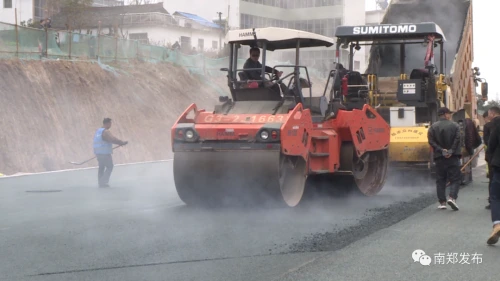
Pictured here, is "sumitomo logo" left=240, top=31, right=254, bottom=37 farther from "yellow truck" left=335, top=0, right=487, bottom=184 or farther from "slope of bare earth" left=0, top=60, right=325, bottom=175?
"slope of bare earth" left=0, top=60, right=325, bottom=175

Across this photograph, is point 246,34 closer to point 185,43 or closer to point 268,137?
point 268,137

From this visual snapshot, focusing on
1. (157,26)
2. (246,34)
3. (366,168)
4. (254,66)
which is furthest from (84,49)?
(246,34)

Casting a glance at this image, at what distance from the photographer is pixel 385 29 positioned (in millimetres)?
13828

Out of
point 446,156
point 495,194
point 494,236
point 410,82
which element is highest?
point 410,82

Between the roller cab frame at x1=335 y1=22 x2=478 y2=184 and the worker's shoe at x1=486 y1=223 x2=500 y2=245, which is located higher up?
the roller cab frame at x1=335 y1=22 x2=478 y2=184

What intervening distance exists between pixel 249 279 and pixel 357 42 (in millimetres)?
9595

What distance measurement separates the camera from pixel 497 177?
24.1 ft

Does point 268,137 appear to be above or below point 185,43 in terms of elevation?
below

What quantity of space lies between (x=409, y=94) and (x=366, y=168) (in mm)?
2625

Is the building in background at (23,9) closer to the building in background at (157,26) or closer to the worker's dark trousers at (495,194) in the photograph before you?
the building in background at (157,26)

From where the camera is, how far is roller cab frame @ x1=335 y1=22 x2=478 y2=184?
13.2 m

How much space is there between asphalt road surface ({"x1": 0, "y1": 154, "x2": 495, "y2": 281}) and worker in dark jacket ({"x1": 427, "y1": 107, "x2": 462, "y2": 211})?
13.1 inches

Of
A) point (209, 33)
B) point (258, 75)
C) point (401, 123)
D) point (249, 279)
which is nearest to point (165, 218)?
point (258, 75)

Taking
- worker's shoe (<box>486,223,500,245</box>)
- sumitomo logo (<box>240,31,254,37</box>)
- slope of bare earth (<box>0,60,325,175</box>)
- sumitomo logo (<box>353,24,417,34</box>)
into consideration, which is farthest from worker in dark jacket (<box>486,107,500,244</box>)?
slope of bare earth (<box>0,60,325,175</box>)
